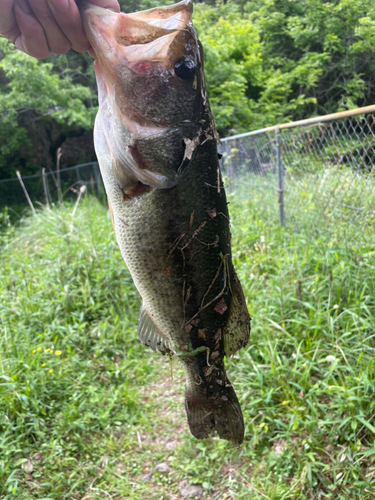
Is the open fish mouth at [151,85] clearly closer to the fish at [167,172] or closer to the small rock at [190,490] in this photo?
the fish at [167,172]

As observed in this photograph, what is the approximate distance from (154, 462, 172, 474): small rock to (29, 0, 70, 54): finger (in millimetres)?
2666

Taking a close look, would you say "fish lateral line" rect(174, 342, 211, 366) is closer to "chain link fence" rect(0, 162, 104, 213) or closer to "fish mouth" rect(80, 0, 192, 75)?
"fish mouth" rect(80, 0, 192, 75)

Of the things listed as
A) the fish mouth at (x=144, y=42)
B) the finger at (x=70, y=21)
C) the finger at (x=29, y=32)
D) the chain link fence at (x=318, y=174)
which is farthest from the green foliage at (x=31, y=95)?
the fish mouth at (x=144, y=42)

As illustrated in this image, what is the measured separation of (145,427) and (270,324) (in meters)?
1.34

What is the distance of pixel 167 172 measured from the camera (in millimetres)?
1151

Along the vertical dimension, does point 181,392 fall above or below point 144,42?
below

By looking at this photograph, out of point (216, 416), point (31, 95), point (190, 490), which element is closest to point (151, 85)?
point (216, 416)

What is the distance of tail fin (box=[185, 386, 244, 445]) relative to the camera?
136 cm

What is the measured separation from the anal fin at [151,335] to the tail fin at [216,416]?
0.22 meters

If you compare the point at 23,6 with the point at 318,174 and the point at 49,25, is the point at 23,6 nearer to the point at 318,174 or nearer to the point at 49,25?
the point at 49,25

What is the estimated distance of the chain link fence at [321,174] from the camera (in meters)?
3.24

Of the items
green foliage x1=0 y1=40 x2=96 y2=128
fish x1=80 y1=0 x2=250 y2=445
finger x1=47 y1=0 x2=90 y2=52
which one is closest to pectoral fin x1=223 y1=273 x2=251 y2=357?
fish x1=80 y1=0 x2=250 y2=445

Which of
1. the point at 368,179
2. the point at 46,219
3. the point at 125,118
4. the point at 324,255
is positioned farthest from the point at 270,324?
the point at 46,219

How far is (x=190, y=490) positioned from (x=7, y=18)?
2.79m
